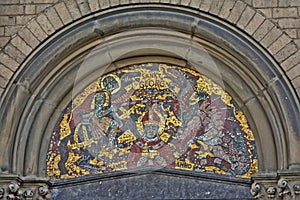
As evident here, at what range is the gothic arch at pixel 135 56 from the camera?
24.4ft

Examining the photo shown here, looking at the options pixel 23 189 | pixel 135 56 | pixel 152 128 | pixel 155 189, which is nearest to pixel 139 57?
pixel 135 56

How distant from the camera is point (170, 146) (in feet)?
25.3

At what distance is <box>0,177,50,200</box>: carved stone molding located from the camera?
729 centimetres

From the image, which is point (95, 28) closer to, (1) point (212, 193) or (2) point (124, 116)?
(2) point (124, 116)

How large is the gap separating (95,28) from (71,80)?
1.86 ft

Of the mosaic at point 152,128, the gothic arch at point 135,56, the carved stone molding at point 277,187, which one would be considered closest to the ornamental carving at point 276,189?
the carved stone molding at point 277,187

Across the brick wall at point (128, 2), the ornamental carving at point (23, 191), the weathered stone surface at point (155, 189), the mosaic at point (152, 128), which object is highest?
the brick wall at point (128, 2)

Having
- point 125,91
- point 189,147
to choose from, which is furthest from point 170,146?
point 125,91

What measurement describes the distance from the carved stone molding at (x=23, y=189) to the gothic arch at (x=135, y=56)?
0.31 ft

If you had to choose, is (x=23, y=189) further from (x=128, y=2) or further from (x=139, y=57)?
(x=128, y=2)

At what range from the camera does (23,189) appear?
743cm

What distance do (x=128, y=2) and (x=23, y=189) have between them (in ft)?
6.76

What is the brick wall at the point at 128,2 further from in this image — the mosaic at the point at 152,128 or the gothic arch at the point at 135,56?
the mosaic at the point at 152,128

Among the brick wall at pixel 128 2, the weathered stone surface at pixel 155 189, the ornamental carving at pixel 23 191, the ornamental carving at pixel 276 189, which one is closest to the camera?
the ornamental carving at pixel 276 189
